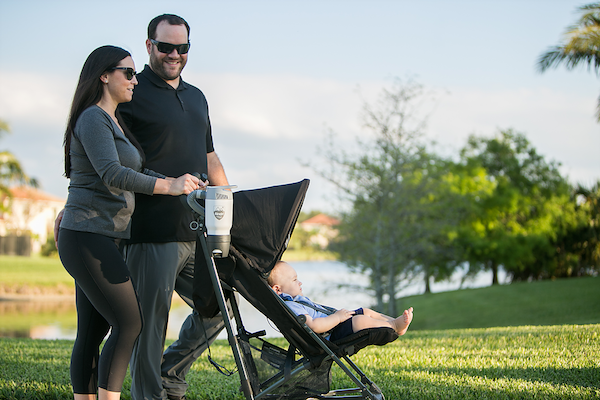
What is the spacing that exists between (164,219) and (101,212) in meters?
0.47

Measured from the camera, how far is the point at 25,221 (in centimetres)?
3872

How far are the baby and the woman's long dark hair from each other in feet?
4.07

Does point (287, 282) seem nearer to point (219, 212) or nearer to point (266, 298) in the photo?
point (266, 298)

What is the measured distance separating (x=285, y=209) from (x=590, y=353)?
9.61 feet

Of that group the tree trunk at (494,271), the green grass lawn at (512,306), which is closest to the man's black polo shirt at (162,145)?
the green grass lawn at (512,306)

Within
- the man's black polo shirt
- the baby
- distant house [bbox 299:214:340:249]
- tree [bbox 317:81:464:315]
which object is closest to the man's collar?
the man's black polo shirt

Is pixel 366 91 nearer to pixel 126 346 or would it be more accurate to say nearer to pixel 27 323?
pixel 27 323

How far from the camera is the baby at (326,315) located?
258cm

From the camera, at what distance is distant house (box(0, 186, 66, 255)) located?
3212 cm

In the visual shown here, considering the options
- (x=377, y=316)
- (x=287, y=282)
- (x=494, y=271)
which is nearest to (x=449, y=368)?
(x=377, y=316)

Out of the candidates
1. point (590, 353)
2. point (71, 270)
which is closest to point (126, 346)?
point (71, 270)

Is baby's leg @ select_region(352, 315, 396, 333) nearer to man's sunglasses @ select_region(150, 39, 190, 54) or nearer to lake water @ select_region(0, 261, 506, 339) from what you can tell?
Answer: man's sunglasses @ select_region(150, 39, 190, 54)

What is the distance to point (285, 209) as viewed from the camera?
8.56ft

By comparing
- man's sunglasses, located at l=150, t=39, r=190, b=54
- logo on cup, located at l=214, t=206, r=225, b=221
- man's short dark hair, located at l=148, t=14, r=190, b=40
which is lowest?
logo on cup, located at l=214, t=206, r=225, b=221
